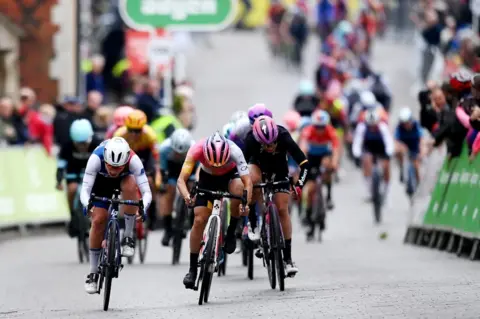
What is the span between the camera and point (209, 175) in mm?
14906

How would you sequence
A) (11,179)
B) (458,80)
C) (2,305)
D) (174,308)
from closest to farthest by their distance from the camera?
(174,308) < (2,305) < (458,80) < (11,179)

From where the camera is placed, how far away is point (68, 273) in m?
18.3

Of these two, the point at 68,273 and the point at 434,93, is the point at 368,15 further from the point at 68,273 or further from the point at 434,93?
the point at 68,273

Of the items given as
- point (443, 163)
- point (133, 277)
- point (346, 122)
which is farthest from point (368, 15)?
point (133, 277)

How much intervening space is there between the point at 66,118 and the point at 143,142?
5938 millimetres

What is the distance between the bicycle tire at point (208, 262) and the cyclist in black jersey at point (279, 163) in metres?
1.12

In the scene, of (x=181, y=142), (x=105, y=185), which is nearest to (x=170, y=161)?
(x=181, y=142)

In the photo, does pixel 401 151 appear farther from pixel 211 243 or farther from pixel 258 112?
pixel 211 243

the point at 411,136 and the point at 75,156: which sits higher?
the point at 411,136

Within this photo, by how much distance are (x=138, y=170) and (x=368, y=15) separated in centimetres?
2897

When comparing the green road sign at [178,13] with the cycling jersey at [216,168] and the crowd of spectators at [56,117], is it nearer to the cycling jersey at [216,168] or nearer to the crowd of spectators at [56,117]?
the crowd of spectators at [56,117]

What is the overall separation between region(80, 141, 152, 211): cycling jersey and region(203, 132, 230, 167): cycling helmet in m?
0.70

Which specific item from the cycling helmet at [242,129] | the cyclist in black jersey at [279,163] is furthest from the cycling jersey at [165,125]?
the cyclist in black jersey at [279,163]

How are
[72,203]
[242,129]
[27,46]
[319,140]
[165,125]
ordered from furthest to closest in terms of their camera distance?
[27,46] → [319,140] → [165,125] → [72,203] → [242,129]
